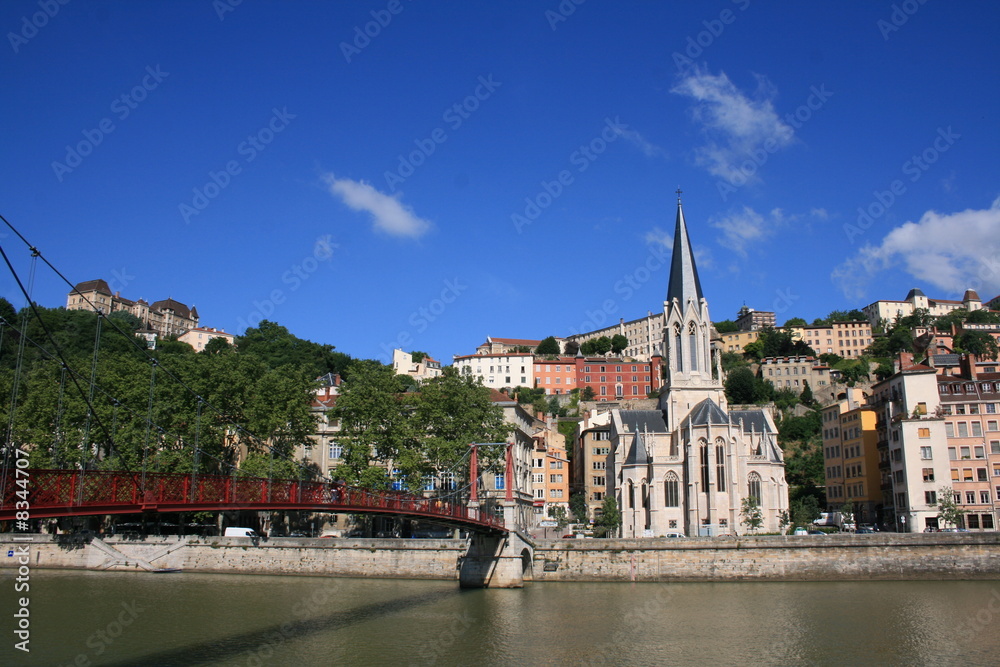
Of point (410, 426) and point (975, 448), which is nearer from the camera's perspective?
point (410, 426)

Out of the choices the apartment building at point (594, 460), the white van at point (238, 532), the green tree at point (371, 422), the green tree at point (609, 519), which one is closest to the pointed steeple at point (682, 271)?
the apartment building at point (594, 460)

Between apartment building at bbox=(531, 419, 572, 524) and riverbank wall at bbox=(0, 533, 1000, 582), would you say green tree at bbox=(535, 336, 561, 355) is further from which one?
riverbank wall at bbox=(0, 533, 1000, 582)

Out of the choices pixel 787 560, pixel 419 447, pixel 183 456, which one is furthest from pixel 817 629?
pixel 183 456

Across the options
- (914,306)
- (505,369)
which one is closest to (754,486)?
(505,369)

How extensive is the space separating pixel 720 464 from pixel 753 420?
7422mm

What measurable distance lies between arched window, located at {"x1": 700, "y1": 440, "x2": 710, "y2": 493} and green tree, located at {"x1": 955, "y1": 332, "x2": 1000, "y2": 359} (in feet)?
191

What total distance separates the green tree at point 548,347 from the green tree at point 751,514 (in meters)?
76.3

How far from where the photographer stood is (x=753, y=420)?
187 feet

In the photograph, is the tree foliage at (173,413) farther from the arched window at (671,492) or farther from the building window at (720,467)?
the building window at (720,467)

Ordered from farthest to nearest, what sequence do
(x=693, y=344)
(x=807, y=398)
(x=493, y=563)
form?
(x=807, y=398) → (x=693, y=344) → (x=493, y=563)

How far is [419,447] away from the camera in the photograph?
4538cm

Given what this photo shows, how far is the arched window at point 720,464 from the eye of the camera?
5068cm

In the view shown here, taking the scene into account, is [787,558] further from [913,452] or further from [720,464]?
[913,452]

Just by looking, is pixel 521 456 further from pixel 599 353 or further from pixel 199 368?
pixel 599 353
